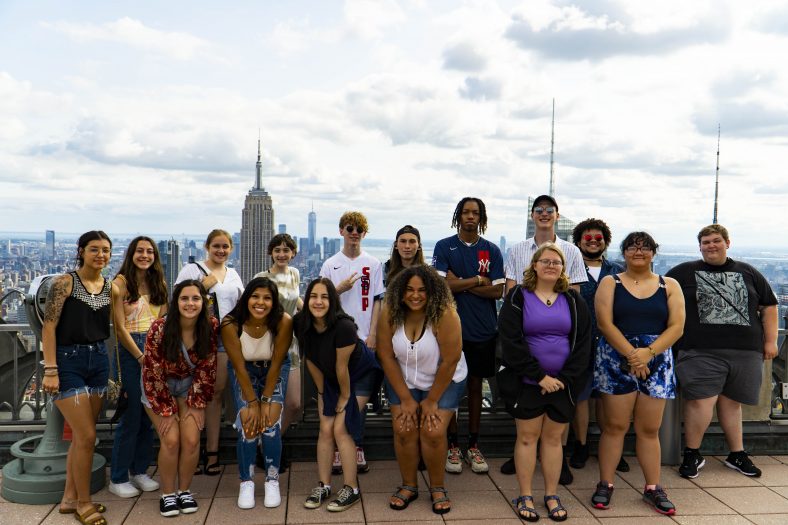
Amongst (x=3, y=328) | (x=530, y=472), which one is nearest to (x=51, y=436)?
(x=3, y=328)

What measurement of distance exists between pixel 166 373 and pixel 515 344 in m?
2.27

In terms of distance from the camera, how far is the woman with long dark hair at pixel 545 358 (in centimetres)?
403

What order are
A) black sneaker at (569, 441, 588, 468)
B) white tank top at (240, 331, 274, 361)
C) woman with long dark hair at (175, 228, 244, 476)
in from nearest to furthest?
1. white tank top at (240, 331, 274, 361)
2. woman with long dark hair at (175, 228, 244, 476)
3. black sneaker at (569, 441, 588, 468)

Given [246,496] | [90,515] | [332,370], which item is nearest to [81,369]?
[90,515]

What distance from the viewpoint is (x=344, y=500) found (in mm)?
4129

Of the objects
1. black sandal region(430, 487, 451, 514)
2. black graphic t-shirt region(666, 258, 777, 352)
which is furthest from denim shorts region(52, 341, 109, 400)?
black graphic t-shirt region(666, 258, 777, 352)

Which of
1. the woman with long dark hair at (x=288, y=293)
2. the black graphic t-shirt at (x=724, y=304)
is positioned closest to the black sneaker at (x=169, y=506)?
the woman with long dark hair at (x=288, y=293)

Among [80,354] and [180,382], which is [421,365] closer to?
[180,382]

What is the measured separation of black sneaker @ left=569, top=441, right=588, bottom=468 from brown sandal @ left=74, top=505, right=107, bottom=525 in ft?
11.1

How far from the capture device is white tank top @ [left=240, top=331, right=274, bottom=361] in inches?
166

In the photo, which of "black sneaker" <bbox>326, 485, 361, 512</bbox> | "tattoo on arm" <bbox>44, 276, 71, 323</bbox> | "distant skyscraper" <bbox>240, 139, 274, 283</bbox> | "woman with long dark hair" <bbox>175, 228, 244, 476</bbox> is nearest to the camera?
"tattoo on arm" <bbox>44, 276, 71, 323</bbox>

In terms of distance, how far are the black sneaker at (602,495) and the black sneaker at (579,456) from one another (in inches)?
23.5

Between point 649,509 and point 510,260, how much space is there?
1963mm

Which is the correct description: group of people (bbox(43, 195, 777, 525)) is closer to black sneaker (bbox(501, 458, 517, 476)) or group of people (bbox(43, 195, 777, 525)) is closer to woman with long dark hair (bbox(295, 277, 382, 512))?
woman with long dark hair (bbox(295, 277, 382, 512))
